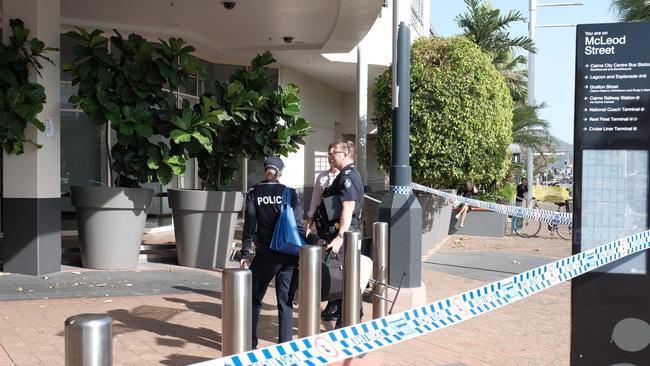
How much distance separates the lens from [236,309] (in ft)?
11.4

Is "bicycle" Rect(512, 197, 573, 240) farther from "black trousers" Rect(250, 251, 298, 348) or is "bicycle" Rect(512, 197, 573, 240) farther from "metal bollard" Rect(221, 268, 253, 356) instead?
"metal bollard" Rect(221, 268, 253, 356)

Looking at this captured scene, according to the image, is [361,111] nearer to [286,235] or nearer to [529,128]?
[529,128]

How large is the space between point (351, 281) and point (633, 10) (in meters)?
16.9

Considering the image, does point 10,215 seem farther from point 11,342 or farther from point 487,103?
point 487,103

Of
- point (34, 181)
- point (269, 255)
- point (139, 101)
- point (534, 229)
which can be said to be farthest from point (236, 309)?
point (534, 229)

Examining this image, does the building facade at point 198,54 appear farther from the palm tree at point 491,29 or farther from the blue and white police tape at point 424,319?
the blue and white police tape at point 424,319

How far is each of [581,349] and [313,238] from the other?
255cm

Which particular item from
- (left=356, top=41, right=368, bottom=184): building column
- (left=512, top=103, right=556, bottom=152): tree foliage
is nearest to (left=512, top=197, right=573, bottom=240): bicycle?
(left=512, top=103, right=556, bottom=152): tree foliage

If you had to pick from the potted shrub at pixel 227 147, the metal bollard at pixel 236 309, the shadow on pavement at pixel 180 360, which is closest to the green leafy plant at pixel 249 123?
the potted shrub at pixel 227 147

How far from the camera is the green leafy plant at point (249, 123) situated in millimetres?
9812

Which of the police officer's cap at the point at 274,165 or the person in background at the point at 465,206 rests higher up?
the police officer's cap at the point at 274,165

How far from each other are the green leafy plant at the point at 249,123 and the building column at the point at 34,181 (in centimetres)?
206

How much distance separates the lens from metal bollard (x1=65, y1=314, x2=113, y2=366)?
2283 mm

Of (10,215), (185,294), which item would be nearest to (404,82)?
(185,294)
